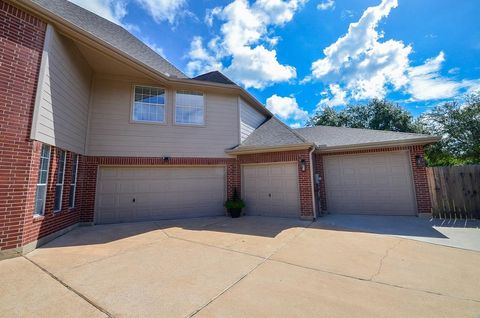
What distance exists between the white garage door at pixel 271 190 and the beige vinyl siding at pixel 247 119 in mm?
1854

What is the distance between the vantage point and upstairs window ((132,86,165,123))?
8.55 metres

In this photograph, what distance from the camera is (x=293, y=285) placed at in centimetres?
325

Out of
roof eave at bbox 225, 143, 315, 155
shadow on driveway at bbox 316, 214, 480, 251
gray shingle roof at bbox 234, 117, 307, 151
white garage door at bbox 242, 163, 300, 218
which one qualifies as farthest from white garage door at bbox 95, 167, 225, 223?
shadow on driveway at bbox 316, 214, 480, 251

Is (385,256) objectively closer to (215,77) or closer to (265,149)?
(265,149)

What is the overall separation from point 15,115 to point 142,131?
12.9 ft

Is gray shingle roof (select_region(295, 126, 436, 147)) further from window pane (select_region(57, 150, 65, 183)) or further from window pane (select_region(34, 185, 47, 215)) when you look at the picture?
window pane (select_region(34, 185, 47, 215))

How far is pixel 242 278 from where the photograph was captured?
3475 millimetres

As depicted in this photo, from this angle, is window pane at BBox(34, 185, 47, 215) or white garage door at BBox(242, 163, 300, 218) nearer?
window pane at BBox(34, 185, 47, 215)

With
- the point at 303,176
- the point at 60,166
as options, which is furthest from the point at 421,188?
the point at 60,166

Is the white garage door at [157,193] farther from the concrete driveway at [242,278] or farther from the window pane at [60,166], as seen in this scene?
the concrete driveway at [242,278]

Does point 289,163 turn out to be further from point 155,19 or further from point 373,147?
point 155,19

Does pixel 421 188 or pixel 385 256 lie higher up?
pixel 421 188

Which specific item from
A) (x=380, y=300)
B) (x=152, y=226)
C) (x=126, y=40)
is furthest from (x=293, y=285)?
(x=126, y=40)

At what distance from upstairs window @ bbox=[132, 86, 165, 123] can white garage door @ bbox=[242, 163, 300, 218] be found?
4269 mm
